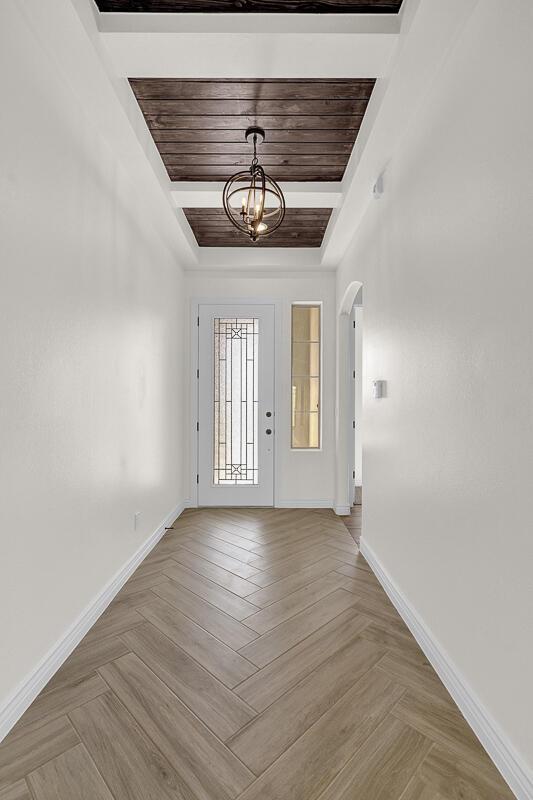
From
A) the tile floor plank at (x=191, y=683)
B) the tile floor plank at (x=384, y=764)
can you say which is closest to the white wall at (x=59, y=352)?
the tile floor plank at (x=191, y=683)

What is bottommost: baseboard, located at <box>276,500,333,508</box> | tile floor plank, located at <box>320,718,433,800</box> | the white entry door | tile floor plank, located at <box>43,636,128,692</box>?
baseboard, located at <box>276,500,333,508</box>

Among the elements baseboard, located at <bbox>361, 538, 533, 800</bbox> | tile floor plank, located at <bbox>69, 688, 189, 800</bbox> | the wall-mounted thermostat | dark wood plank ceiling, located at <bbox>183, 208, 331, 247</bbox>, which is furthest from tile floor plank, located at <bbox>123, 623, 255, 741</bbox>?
dark wood plank ceiling, located at <bbox>183, 208, 331, 247</bbox>

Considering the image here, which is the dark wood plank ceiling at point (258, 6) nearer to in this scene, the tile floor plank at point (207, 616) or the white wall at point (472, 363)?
the white wall at point (472, 363)

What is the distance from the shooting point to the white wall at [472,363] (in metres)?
→ 1.35

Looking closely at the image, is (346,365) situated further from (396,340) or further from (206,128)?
(206,128)

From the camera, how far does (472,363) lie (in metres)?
1.67

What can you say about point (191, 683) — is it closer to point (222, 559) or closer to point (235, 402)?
point (222, 559)

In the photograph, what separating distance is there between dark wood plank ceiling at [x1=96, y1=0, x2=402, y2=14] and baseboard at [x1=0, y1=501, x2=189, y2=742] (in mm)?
2713

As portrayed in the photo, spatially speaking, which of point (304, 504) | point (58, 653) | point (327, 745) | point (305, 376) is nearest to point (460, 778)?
point (327, 745)

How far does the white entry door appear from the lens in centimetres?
491

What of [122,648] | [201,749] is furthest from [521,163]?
[122,648]

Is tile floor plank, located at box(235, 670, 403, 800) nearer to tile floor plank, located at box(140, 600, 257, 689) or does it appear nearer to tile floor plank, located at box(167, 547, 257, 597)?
tile floor plank, located at box(140, 600, 257, 689)

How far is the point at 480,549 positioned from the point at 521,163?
1.27m

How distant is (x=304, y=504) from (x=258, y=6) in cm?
418
